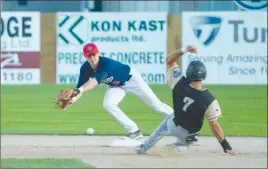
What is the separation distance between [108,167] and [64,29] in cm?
1937

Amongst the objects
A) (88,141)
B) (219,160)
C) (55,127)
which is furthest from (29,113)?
(219,160)

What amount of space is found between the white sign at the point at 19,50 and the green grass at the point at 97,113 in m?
0.46

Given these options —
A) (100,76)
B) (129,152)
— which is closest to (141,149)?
(129,152)

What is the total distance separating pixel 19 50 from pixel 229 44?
6.72 metres

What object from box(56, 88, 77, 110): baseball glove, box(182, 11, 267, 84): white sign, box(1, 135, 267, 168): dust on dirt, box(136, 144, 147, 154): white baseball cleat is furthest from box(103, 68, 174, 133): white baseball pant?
box(182, 11, 267, 84): white sign

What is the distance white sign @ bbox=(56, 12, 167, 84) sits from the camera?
30.6 metres

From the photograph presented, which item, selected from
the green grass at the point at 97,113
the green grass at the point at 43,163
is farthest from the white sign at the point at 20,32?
the green grass at the point at 43,163

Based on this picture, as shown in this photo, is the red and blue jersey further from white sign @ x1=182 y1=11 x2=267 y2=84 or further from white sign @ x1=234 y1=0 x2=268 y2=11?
white sign @ x1=234 y1=0 x2=268 y2=11

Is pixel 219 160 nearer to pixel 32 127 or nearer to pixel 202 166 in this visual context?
pixel 202 166

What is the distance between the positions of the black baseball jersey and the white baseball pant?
7.28ft

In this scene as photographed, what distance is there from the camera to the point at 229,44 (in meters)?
30.9

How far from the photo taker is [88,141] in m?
15.8

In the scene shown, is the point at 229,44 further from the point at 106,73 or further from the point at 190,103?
the point at 190,103

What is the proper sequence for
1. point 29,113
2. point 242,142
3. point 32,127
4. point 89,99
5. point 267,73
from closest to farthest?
1. point 242,142
2. point 32,127
3. point 29,113
4. point 89,99
5. point 267,73
